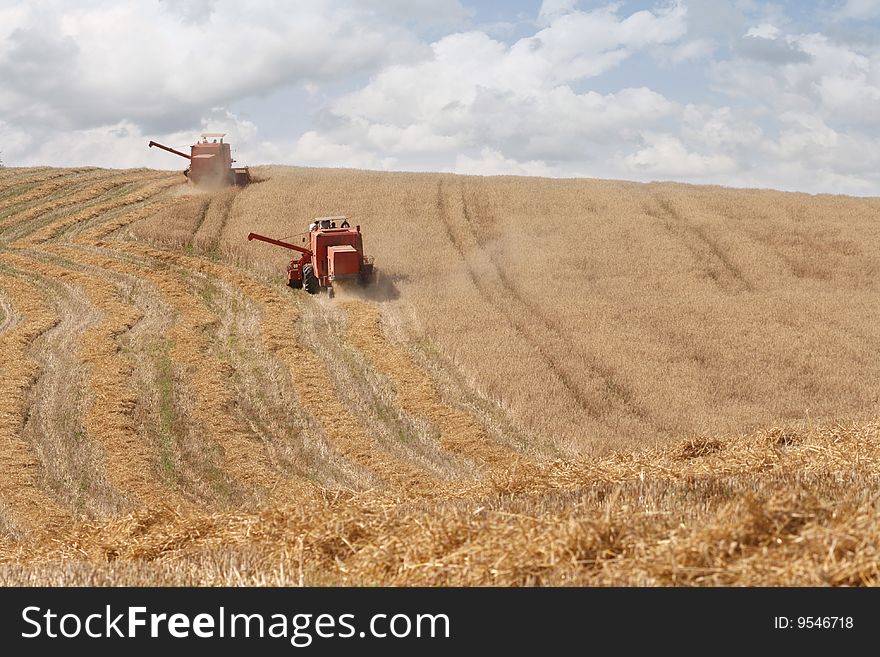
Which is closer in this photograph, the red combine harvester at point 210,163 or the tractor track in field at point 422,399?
the tractor track in field at point 422,399

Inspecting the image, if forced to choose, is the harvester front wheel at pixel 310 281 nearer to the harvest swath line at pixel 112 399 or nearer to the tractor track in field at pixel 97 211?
the harvest swath line at pixel 112 399

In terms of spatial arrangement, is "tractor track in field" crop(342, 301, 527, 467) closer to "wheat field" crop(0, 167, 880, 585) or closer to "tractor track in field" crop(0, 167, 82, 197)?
"wheat field" crop(0, 167, 880, 585)

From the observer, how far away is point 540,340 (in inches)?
890

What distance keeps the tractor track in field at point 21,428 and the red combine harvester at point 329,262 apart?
6.34 meters

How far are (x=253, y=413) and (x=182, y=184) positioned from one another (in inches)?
1065

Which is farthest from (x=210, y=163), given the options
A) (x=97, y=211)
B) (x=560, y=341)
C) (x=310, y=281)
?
(x=560, y=341)

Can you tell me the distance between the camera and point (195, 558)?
23.7 ft

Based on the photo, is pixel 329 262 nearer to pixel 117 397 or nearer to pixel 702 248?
pixel 117 397

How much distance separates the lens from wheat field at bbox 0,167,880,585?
618 cm

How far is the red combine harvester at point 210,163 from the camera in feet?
132

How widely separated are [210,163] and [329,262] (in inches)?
645

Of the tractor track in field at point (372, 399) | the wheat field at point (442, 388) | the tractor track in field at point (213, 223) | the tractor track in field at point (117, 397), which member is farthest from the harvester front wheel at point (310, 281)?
the tractor track in field at point (213, 223)
